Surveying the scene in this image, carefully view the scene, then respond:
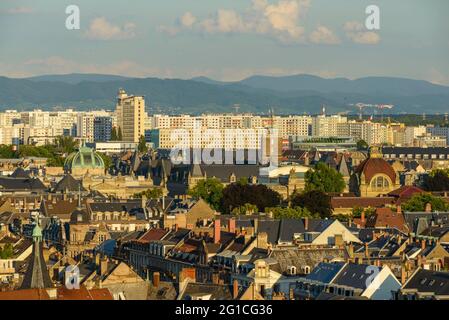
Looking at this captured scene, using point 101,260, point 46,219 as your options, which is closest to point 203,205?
point 46,219

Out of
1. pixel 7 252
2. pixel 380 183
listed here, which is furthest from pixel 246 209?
pixel 380 183

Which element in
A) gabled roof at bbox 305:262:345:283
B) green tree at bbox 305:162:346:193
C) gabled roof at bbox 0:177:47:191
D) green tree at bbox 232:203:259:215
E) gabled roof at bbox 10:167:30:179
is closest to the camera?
gabled roof at bbox 305:262:345:283

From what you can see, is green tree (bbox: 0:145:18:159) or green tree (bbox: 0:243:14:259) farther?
green tree (bbox: 0:145:18:159)

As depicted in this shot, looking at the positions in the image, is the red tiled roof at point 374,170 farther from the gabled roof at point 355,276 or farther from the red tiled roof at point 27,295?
the red tiled roof at point 27,295

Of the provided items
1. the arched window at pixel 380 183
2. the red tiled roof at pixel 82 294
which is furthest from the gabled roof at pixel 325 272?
the arched window at pixel 380 183

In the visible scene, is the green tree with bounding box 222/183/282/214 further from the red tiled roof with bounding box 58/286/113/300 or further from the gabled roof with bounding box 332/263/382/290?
the red tiled roof with bounding box 58/286/113/300

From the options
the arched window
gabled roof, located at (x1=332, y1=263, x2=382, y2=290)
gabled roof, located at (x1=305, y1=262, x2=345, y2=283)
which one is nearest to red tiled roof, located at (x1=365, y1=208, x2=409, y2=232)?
gabled roof, located at (x1=305, y1=262, x2=345, y2=283)

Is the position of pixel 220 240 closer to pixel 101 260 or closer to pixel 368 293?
pixel 101 260
